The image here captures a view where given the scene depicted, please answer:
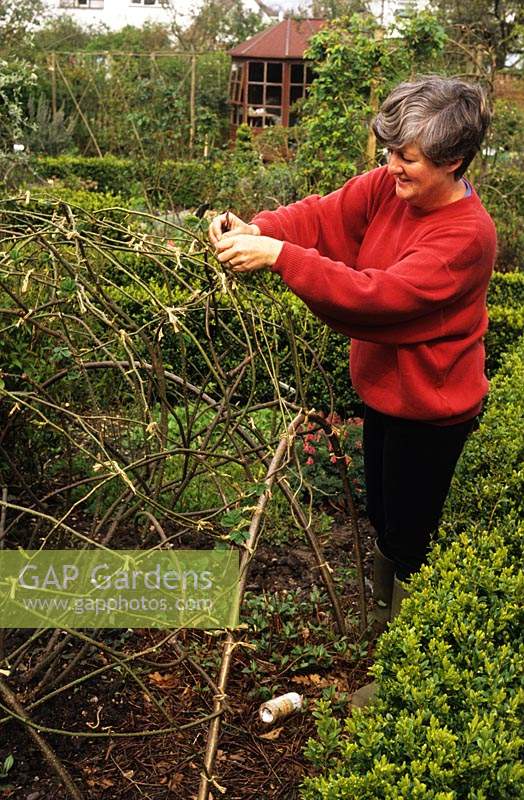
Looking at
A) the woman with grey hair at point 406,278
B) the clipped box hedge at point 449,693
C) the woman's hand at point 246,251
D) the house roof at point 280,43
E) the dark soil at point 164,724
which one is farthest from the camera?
the house roof at point 280,43

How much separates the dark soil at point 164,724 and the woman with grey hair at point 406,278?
46cm

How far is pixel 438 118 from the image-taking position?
222 centimetres

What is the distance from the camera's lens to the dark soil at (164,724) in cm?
236

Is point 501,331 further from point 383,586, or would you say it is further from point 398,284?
point 398,284

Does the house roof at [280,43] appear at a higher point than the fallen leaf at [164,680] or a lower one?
higher

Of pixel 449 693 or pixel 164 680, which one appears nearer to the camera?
pixel 449 693

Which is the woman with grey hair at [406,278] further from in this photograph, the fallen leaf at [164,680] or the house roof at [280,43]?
the house roof at [280,43]

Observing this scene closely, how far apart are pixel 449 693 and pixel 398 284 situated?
0.99m

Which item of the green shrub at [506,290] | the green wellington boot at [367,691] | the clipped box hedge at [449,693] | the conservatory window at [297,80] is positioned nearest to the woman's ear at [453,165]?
the clipped box hedge at [449,693]

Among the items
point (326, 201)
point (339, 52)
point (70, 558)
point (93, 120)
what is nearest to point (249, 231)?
point (326, 201)

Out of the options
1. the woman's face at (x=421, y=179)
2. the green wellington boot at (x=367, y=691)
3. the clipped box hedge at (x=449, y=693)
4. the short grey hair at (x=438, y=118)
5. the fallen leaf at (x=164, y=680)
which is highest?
the short grey hair at (x=438, y=118)

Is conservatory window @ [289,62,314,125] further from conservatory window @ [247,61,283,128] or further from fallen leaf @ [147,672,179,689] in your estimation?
fallen leaf @ [147,672,179,689]

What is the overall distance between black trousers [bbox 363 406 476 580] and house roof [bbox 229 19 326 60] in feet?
49.7

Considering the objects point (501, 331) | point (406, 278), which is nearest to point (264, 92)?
point (501, 331)
